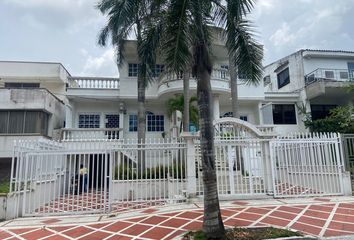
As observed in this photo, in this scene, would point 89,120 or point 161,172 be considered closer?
point 161,172

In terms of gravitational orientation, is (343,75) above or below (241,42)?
above

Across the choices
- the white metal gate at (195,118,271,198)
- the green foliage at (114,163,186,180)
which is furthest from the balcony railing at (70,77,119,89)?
the white metal gate at (195,118,271,198)

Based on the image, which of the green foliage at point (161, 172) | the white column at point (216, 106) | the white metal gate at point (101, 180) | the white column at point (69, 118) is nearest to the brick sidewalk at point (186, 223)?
the white metal gate at point (101, 180)

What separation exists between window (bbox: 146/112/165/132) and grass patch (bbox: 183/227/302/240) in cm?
1283

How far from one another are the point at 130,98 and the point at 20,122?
678 cm

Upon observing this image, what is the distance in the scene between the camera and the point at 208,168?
18.6 feet

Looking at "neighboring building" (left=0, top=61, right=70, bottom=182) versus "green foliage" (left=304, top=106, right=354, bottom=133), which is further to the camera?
"neighboring building" (left=0, top=61, right=70, bottom=182)

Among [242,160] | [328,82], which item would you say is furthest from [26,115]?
[328,82]

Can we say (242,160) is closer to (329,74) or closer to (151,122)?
(151,122)

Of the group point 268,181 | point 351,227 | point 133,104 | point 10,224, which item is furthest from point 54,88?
point 351,227

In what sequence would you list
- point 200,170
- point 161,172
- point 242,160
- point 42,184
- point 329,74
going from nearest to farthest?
point 42,184 → point 200,170 → point 242,160 → point 161,172 → point 329,74

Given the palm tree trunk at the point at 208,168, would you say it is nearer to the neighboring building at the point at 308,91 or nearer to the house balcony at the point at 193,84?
the house balcony at the point at 193,84

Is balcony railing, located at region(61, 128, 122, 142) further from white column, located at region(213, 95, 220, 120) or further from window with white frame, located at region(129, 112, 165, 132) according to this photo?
white column, located at region(213, 95, 220, 120)

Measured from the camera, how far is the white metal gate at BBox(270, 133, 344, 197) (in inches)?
413
